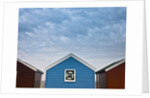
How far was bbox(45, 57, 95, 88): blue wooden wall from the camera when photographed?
7.83 m

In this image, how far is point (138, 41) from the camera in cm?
391

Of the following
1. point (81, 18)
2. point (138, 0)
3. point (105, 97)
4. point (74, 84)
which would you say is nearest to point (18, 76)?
point (74, 84)

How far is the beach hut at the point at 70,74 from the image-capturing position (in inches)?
309

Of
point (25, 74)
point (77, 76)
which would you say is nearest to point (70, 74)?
point (77, 76)

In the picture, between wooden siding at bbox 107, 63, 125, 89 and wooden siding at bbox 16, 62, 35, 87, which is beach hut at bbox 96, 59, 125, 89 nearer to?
wooden siding at bbox 107, 63, 125, 89

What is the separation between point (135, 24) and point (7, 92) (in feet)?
8.36

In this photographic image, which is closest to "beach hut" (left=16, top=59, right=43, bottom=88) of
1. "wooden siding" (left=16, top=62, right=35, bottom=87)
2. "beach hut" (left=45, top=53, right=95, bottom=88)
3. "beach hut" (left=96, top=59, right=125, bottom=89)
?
"wooden siding" (left=16, top=62, right=35, bottom=87)

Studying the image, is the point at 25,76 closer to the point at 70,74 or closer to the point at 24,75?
the point at 24,75

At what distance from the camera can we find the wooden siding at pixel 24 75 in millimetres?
7867

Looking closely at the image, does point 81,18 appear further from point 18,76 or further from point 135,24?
point 135,24

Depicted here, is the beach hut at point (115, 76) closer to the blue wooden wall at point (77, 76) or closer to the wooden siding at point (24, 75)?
the blue wooden wall at point (77, 76)

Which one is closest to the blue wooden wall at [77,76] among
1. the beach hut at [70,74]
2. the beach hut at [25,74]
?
the beach hut at [70,74]

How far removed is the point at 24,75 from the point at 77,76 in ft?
6.00

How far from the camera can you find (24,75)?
25.9 ft
